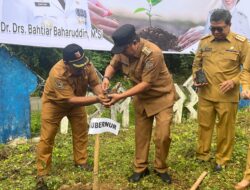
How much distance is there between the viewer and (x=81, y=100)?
4.95 metres

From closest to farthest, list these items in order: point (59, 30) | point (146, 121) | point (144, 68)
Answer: point (144, 68) < point (146, 121) < point (59, 30)

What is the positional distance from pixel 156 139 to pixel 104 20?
10.6ft

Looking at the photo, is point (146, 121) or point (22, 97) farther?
point (22, 97)

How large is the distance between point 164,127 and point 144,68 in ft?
2.30

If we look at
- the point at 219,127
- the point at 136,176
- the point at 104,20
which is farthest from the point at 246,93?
the point at 104,20

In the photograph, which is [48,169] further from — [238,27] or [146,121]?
[238,27]

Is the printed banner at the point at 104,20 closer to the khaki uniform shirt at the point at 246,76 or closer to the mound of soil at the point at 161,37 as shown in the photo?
the mound of soil at the point at 161,37

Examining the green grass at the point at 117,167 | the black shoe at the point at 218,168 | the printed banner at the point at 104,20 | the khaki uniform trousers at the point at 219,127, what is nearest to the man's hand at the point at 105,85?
the green grass at the point at 117,167

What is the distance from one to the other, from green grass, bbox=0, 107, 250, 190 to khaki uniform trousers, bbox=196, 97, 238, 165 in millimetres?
153

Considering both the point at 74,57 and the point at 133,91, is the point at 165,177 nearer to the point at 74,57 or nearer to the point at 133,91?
the point at 133,91

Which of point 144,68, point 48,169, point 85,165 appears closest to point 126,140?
point 85,165

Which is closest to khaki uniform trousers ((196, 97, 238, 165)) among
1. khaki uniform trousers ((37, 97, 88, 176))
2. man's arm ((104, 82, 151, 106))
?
man's arm ((104, 82, 151, 106))

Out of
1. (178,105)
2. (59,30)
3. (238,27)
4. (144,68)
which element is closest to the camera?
(144,68)

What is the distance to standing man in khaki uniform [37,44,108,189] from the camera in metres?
4.97
